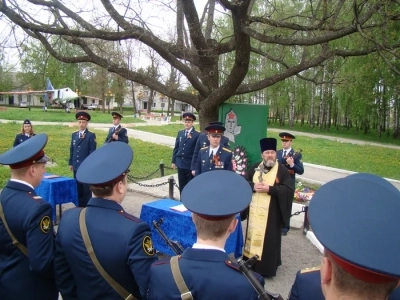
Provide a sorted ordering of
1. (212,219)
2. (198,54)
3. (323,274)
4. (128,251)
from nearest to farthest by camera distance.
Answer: (323,274) → (212,219) → (128,251) → (198,54)

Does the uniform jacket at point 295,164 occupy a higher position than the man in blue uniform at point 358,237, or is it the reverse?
the man in blue uniform at point 358,237

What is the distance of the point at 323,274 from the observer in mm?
1260

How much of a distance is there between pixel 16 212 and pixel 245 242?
3335mm

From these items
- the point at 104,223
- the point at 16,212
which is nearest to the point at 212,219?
the point at 104,223

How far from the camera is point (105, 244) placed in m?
2.20

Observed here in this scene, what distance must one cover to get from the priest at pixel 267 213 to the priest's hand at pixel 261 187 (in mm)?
70

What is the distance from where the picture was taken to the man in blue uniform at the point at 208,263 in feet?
6.01

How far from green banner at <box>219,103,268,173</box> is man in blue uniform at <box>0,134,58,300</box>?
23.6 ft

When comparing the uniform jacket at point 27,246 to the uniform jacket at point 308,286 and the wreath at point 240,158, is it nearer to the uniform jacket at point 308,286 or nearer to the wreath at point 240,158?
the uniform jacket at point 308,286

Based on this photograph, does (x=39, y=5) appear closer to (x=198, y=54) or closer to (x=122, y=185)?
(x=198, y=54)

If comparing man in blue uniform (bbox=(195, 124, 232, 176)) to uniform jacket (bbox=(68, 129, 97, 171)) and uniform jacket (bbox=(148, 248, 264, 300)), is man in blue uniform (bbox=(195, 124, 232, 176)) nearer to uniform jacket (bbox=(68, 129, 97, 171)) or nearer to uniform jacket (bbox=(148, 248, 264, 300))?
uniform jacket (bbox=(68, 129, 97, 171))

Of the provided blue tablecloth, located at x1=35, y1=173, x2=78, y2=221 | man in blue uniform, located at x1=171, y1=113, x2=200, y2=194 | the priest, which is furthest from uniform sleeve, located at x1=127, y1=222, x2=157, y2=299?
man in blue uniform, located at x1=171, y1=113, x2=200, y2=194

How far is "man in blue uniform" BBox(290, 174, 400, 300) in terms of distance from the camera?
1096mm

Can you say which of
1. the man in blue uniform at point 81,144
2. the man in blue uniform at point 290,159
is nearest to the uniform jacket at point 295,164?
the man in blue uniform at point 290,159
